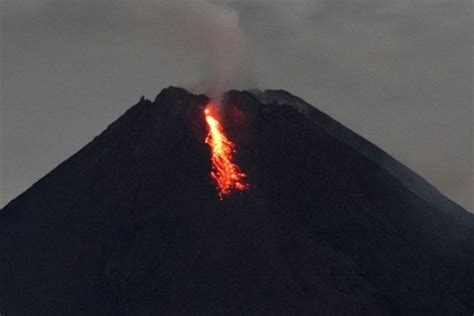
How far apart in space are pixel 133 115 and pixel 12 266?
17525 mm

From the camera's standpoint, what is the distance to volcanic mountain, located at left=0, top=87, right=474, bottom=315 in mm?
102062

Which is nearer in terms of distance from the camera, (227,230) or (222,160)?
(227,230)

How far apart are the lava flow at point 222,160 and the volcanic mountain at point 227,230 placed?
0.40 metres

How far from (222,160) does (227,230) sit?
9756 millimetres

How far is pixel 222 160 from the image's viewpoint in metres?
115

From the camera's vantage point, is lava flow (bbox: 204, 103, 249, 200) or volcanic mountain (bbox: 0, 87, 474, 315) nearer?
volcanic mountain (bbox: 0, 87, 474, 315)

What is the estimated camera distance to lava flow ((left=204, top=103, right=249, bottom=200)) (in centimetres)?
11206

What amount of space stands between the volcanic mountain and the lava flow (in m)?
0.40

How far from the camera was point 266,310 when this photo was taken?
9819 cm

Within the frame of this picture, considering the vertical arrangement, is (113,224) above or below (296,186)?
below

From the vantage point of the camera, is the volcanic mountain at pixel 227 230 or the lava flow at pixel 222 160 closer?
the volcanic mountain at pixel 227 230

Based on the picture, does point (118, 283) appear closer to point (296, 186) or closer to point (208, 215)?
point (208, 215)

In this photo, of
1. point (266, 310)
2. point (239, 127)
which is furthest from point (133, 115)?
point (266, 310)

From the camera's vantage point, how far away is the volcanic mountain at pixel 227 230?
335 ft
